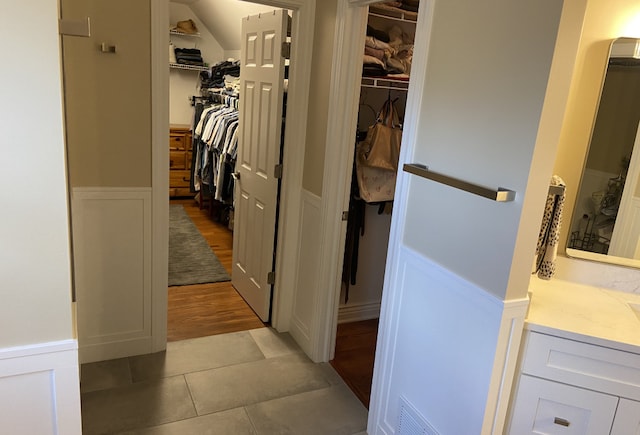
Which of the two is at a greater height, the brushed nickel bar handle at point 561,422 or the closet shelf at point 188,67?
the closet shelf at point 188,67

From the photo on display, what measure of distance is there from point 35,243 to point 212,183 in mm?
4158

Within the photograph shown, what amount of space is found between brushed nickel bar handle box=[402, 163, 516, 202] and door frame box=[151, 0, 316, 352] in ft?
3.68

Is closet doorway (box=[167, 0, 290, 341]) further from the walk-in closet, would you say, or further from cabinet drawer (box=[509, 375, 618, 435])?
cabinet drawer (box=[509, 375, 618, 435])

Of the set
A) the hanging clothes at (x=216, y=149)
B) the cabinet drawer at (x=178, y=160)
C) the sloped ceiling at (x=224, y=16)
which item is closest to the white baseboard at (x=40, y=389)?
the hanging clothes at (x=216, y=149)

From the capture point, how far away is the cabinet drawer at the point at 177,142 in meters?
5.89

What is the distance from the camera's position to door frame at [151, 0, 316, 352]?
7.92ft

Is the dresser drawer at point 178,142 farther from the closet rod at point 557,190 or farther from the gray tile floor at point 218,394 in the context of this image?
the closet rod at point 557,190

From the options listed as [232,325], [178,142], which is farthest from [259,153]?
[178,142]

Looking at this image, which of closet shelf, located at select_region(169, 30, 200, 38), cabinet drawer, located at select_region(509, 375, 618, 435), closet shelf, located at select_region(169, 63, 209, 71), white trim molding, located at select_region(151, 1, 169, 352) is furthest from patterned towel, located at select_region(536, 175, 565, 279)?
closet shelf, located at select_region(169, 30, 200, 38)

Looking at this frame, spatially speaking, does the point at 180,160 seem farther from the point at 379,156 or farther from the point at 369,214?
the point at 379,156

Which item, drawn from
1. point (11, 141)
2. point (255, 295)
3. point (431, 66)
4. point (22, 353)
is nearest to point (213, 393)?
point (255, 295)

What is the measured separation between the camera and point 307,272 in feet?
9.47

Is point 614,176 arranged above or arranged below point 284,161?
above

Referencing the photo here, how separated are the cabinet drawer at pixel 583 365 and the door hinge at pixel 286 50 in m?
2.02
